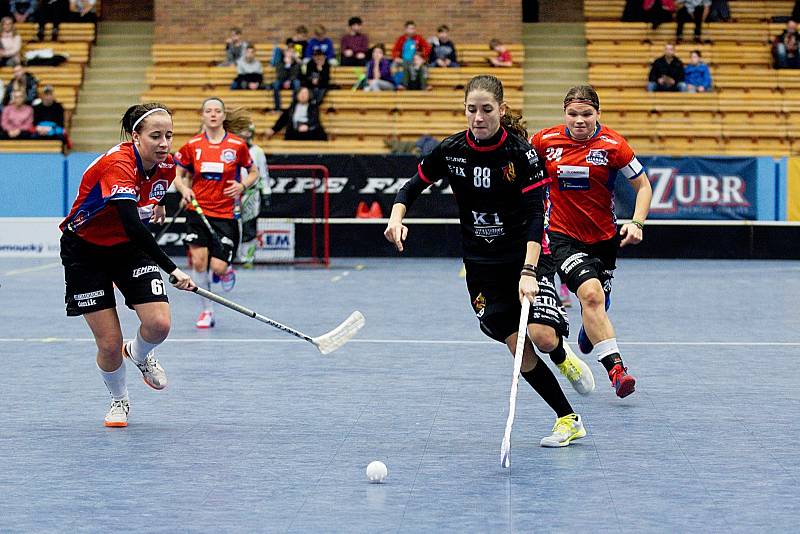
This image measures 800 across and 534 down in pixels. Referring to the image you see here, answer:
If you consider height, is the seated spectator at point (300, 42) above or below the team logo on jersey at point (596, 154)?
above

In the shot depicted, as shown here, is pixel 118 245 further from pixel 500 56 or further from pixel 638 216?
pixel 500 56

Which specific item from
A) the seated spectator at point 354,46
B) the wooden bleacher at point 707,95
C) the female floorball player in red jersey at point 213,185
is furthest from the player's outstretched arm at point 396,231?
the seated spectator at point 354,46

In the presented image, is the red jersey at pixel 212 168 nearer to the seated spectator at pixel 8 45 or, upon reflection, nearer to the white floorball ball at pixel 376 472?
the white floorball ball at pixel 376 472

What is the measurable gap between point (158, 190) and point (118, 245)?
401mm

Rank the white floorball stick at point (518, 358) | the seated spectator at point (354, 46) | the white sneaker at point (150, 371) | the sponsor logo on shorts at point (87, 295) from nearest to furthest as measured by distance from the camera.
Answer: the white floorball stick at point (518, 358), the sponsor logo on shorts at point (87, 295), the white sneaker at point (150, 371), the seated spectator at point (354, 46)

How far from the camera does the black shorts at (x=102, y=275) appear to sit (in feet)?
23.9

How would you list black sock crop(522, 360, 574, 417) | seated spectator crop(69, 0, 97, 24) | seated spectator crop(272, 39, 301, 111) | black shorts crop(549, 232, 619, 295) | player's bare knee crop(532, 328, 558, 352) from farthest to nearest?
seated spectator crop(69, 0, 97, 24), seated spectator crop(272, 39, 301, 111), black shorts crop(549, 232, 619, 295), player's bare knee crop(532, 328, 558, 352), black sock crop(522, 360, 574, 417)

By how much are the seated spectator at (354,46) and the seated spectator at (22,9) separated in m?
6.79

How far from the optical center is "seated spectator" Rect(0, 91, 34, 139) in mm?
24109

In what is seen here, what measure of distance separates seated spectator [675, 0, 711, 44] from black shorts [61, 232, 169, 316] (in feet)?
67.0

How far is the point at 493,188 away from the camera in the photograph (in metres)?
6.73

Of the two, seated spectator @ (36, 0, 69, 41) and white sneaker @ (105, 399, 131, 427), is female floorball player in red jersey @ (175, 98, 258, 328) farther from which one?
seated spectator @ (36, 0, 69, 41)

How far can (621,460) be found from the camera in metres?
6.39

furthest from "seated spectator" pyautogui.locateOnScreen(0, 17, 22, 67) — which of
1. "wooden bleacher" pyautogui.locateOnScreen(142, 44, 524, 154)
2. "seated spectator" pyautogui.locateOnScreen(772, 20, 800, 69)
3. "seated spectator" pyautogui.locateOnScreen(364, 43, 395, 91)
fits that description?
"seated spectator" pyautogui.locateOnScreen(772, 20, 800, 69)
